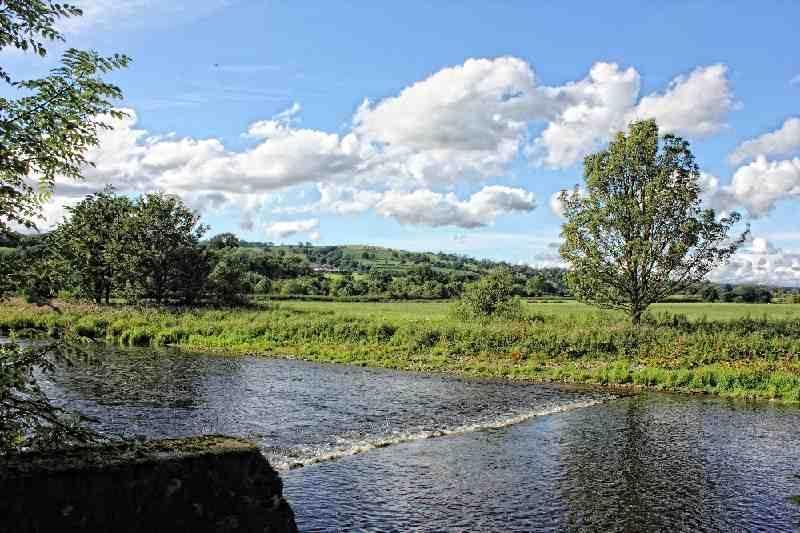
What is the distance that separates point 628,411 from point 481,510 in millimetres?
14920

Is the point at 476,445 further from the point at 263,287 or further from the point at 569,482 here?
the point at 263,287

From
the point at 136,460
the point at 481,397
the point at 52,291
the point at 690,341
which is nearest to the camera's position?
the point at 136,460

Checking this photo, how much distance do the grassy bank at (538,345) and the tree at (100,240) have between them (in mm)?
13671

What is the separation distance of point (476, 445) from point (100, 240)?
2444 inches

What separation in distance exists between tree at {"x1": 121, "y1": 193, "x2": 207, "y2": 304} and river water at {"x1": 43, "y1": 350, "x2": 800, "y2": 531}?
Answer: 115 feet

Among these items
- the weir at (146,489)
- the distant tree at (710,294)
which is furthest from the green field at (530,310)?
the weir at (146,489)

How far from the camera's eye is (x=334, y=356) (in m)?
42.6

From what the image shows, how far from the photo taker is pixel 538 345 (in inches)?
1613

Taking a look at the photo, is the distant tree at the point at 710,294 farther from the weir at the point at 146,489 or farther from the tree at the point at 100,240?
the weir at the point at 146,489

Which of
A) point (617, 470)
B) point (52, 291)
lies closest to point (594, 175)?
point (617, 470)

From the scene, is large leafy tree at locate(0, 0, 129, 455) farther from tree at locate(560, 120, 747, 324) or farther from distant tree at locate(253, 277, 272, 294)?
distant tree at locate(253, 277, 272, 294)

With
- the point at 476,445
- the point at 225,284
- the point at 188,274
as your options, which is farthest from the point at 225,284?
the point at 476,445

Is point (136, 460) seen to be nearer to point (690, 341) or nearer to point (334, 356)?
point (334, 356)

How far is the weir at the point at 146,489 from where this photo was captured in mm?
8257
